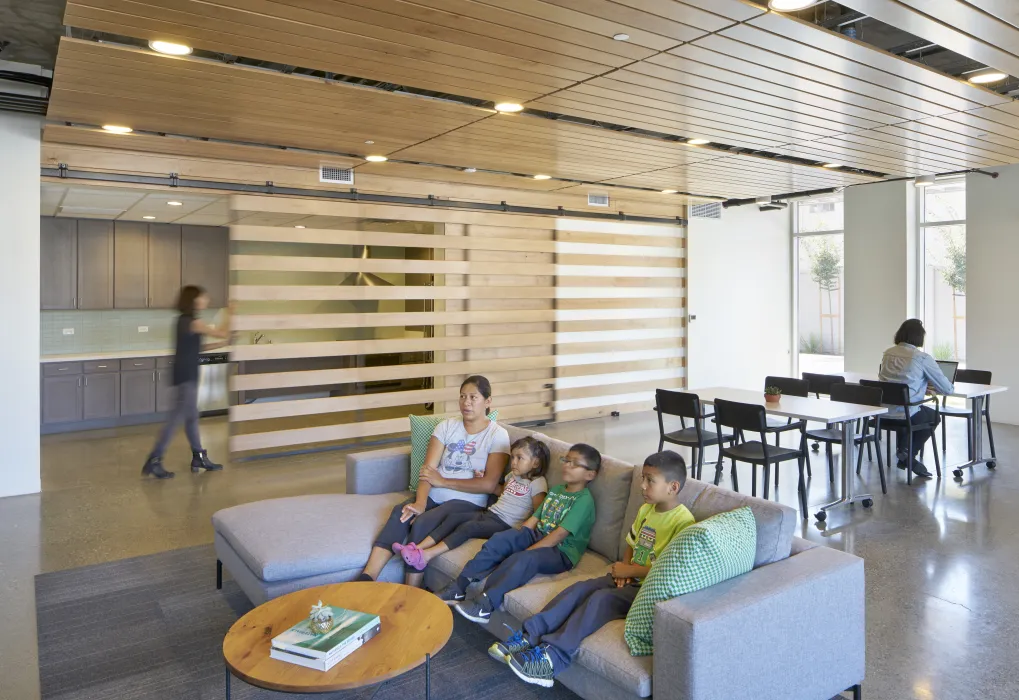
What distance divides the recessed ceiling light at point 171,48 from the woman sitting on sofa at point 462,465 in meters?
2.14

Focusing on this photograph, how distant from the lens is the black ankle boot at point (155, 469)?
20.7 feet

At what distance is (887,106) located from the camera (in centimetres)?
482

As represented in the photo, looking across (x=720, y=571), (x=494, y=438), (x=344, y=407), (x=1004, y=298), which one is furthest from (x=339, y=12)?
(x=1004, y=298)

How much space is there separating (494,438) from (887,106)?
337cm

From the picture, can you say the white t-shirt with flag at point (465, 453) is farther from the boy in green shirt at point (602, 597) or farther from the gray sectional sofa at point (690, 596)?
the boy in green shirt at point (602, 597)

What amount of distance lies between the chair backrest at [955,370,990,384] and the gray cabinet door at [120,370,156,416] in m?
8.70

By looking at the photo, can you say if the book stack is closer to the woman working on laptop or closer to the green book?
the green book

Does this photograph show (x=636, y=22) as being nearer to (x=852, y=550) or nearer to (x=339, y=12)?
(x=339, y=12)

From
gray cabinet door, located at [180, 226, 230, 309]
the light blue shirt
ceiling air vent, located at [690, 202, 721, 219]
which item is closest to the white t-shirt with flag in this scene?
the light blue shirt

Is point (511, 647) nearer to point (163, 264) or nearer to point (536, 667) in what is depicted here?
point (536, 667)

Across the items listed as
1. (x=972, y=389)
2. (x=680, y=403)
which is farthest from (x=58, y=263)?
(x=972, y=389)

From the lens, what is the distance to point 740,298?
1073cm

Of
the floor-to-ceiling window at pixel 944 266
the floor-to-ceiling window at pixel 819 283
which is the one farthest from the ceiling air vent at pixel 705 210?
the floor-to-ceiling window at pixel 944 266

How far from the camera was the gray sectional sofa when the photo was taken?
2275 millimetres
